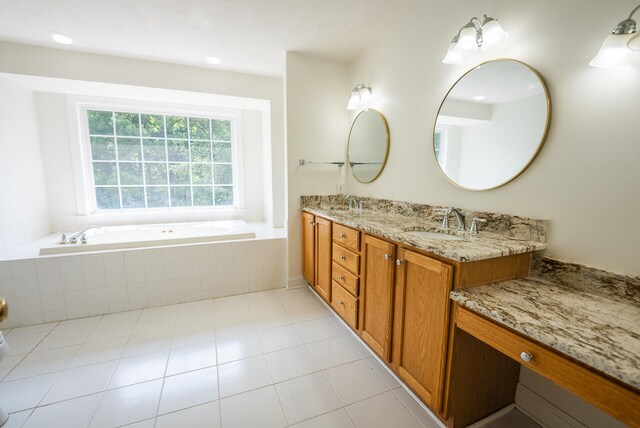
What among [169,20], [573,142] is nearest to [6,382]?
[169,20]

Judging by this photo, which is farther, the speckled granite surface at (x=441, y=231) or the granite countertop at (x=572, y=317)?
the speckled granite surface at (x=441, y=231)

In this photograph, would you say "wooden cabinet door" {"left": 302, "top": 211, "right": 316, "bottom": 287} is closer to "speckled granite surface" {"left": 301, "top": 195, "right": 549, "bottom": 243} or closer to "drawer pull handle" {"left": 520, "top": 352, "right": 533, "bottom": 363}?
"speckled granite surface" {"left": 301, "top": 195, "right": 549, "bottom": 243}

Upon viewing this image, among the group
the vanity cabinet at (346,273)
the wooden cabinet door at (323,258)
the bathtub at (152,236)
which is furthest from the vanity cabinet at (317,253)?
the bathtub at (152,236)

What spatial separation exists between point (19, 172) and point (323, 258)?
300cm

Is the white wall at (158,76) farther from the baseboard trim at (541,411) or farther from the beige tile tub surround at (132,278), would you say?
the baseboard trim at (541,411)

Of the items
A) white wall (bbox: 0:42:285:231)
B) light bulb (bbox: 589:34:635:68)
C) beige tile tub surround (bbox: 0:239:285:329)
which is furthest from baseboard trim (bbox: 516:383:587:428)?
white wall (bbox: 0:42:285:231)

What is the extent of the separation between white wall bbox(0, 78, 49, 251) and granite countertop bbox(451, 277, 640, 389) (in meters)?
3.58

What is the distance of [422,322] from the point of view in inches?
48.6

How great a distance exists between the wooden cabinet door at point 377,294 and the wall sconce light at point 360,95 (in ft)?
4.63

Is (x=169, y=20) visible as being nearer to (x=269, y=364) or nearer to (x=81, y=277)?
(x=81, y=277)

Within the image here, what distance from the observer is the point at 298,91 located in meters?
2.51

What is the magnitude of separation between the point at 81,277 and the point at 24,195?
1211 mm

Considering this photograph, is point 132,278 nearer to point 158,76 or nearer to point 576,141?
point 158,76

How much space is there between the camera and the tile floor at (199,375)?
1290mm
